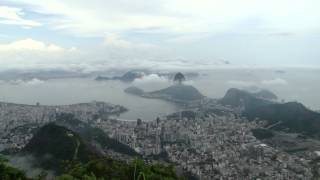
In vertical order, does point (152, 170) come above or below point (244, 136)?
above

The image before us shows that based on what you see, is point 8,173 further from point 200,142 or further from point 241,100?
point 241,100

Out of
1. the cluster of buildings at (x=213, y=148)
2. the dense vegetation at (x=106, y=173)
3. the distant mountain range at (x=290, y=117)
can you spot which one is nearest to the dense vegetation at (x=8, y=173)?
the dense vegetation at (x=106, y=173)

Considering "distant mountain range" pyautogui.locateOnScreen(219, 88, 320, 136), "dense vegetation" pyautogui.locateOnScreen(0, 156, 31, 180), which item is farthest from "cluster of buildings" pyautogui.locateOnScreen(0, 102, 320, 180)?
"dense vegetation" pyautogui.locateOnScreen(0, 156, 31, 180)

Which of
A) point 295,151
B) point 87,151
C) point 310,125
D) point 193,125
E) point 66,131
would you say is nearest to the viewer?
point 87,151

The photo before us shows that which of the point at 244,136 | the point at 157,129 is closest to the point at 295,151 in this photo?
the point at 244,136

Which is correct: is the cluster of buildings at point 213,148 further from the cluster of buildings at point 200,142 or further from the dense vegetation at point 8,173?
the dense vegetation at point 8,173

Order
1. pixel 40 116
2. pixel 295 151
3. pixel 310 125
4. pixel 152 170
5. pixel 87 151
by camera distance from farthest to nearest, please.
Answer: pixel 40 116 < pixel 310 125 < pixel 295 151 < pixel 87 151 < pixel 152 170

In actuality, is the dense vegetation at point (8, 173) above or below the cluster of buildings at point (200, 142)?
above

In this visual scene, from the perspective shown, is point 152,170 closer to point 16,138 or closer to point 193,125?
point 16,138

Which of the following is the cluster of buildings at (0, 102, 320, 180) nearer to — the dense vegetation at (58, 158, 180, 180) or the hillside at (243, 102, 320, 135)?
the hillside at (243, 102, 320, 135)

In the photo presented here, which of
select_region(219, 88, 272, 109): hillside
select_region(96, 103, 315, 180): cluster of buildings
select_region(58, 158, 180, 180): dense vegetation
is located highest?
select_region(58, 158, 180, 180): dense vegetation

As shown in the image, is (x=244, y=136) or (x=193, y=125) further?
(x=193, y=125)
